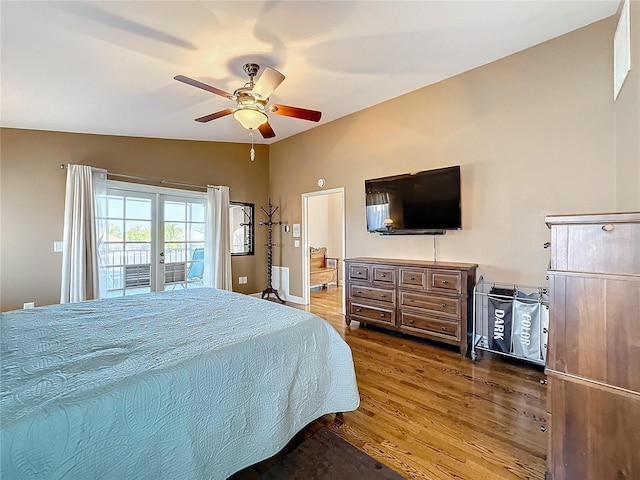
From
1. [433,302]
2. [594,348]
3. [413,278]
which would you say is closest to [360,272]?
[413,278]

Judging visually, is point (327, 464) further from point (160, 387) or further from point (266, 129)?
point (266, 129)

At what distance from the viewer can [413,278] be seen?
331 centimetres

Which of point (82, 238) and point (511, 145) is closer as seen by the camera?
point (511, 145)

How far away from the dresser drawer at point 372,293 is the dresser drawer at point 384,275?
4.4 inches

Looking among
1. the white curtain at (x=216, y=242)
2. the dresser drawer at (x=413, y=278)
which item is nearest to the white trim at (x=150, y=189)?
the white curtain at (x=216, y=242)

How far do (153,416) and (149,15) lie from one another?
243 cm

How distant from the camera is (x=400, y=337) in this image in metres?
3.53

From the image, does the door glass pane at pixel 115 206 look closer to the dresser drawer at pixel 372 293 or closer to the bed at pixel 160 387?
the bed at pixel 160 387

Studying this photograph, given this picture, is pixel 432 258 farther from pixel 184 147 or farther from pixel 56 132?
pixel 56 132

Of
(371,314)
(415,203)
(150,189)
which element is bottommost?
(371,314)

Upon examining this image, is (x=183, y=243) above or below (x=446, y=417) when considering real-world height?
above

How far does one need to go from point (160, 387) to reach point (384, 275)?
2828 mm

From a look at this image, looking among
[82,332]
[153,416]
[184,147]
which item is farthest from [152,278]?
[153,416]

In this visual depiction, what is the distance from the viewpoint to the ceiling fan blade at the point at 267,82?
2166 mm
